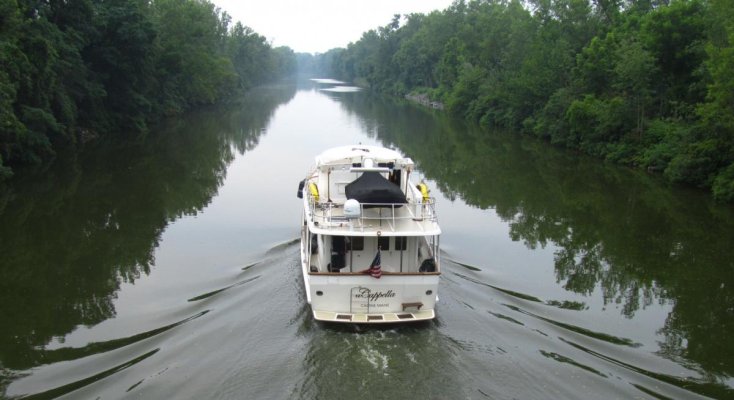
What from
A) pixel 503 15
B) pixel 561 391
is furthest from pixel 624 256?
pixel 503 15

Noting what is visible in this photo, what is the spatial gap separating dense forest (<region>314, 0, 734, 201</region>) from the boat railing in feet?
54.4

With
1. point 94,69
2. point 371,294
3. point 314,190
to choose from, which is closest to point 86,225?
point 314,190

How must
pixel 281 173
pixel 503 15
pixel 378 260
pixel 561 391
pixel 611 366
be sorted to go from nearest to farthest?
pixel 561 391, pixel 611 366, pixel 378 260, pixel 281 173, pixel 503 15

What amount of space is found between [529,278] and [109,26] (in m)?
35.7

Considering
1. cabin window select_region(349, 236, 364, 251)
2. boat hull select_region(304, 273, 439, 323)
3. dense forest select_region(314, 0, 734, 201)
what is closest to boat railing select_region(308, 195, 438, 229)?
cabin window select_region(349, 236, 364, 251)

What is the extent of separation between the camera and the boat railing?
42.8 ft

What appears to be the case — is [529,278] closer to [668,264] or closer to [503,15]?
[668,264]

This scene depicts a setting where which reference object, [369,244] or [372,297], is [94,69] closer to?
[369,244]

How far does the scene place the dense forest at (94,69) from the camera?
26.8m

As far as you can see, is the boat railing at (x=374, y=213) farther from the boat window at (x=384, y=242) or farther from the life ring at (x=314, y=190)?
the boat window at (x=384, y=242)

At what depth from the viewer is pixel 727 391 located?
34.4 ft

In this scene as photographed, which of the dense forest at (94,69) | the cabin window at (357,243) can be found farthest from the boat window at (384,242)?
the dense forest at (94,69)

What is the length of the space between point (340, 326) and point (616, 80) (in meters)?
30.3

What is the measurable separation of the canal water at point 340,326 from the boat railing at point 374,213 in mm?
2069
